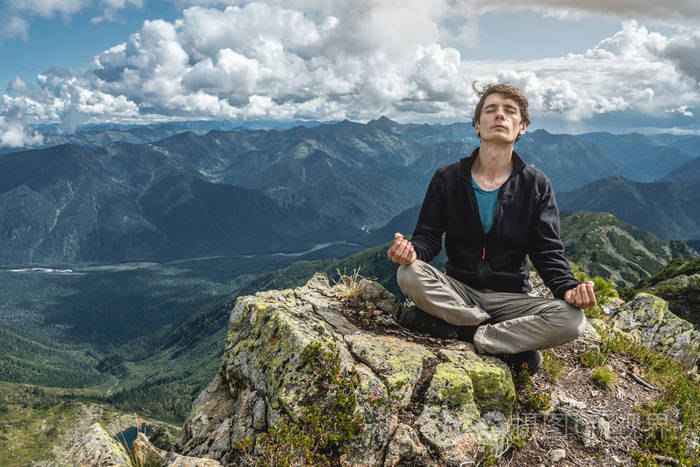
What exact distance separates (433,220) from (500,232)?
1.38 m

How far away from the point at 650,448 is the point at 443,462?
368 cm

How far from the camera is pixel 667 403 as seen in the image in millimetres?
6961

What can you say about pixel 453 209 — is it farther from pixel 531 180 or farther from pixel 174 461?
pixel 174 461

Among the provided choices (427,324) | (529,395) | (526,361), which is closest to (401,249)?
(427,324)

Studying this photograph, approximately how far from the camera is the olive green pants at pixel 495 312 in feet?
22.1

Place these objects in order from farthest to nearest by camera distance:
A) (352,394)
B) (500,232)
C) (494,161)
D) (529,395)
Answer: (494,161), (500,232), (529,395), (352,394)

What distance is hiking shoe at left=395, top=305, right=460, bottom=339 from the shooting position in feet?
26.2

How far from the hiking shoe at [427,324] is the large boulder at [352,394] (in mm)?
255

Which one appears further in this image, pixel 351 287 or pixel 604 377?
pixel 351 287

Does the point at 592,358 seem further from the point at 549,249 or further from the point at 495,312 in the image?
the point at 549,249

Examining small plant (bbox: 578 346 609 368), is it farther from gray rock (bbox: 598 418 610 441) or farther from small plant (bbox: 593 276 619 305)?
small plant (bbox: 593 276 619 305)

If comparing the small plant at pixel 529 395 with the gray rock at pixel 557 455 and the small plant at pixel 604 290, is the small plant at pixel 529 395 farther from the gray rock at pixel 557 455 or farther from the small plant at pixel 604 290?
the small plant at pixel 604 290

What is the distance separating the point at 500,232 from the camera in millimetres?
7551

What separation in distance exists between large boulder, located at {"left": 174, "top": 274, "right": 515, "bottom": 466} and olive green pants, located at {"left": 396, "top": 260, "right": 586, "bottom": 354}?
484 mm
